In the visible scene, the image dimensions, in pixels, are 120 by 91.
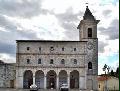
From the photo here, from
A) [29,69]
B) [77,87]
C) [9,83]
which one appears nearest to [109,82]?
[77,87]

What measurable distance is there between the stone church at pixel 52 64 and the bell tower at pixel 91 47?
21 cm

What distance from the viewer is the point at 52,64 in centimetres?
7756

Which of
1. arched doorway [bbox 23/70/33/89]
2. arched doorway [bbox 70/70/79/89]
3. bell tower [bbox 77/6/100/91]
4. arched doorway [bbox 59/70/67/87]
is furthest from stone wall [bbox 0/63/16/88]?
bell tower [bbox 77/6/100/91]

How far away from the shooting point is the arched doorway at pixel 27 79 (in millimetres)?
78300

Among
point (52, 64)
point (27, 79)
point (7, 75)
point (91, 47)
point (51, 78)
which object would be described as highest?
point (91, 47)

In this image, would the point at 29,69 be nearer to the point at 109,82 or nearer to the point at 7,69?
the point at 7,69

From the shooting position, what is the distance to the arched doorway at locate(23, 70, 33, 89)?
78.3m

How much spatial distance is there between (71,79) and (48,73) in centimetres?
496

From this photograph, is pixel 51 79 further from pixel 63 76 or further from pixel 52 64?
→ pixel 52 64

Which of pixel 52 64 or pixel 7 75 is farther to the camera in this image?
pixel 7 75

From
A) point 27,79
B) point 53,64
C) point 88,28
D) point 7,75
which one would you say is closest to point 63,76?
point 53,64

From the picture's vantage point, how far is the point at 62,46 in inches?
3073

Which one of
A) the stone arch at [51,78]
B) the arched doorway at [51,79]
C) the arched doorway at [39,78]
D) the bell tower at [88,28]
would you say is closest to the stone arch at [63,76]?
the stone arch at [51,78]

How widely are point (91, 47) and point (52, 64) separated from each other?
950 centimetres
